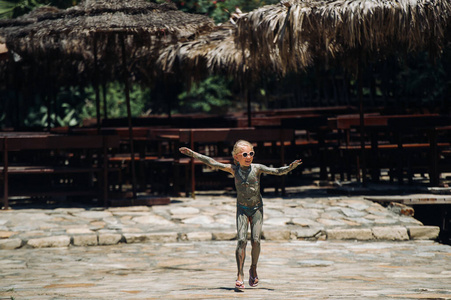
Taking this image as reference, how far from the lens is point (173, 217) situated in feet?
32.6

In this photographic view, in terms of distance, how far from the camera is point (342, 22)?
35.8 ft

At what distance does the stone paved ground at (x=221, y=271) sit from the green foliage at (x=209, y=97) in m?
17.6

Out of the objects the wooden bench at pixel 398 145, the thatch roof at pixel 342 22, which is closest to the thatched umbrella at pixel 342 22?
the thatch roof at pixel 342 22

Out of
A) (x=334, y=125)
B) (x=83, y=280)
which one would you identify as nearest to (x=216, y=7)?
(x=334, y=125)

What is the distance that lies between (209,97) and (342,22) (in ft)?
52.5

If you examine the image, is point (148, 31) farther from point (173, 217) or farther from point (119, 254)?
point (119, 254)

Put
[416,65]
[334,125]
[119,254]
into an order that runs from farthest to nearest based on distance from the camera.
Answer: [416,65]
[334,125]
[119,254]

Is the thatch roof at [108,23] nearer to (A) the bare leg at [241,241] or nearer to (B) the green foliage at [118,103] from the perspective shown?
(A) the bare leg at [241,241]

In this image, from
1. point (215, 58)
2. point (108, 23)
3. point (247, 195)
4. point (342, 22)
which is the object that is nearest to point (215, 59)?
point (215, 58)

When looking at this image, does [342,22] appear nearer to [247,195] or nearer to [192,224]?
[192,224]

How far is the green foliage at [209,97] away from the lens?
87.1ft

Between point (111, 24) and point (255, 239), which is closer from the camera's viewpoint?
point (255, 239)

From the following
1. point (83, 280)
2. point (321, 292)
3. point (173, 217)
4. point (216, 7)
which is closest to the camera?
point (321, 292)

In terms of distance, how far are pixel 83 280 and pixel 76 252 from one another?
181cm
